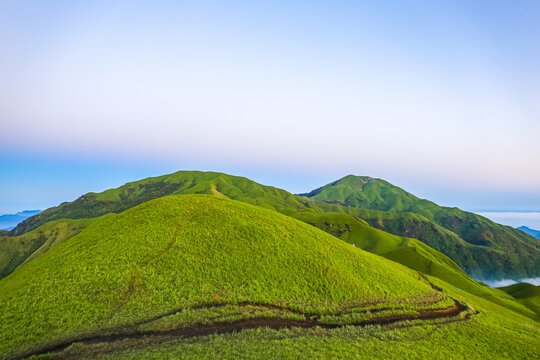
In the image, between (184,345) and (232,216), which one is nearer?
(184,345)

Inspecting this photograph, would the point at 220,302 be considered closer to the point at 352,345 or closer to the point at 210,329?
the point at 210,329

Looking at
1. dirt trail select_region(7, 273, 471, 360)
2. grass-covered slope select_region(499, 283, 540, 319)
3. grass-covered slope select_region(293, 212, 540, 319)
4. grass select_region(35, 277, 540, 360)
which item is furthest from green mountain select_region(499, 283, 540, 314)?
dirt trail select_region(7, 273, 471, 360)

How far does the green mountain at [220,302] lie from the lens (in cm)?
2444

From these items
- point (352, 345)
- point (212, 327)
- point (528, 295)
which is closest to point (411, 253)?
point (528, 295)

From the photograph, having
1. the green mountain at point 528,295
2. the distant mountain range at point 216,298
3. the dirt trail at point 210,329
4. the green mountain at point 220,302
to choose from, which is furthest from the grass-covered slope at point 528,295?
the dirt trail at point 210,329

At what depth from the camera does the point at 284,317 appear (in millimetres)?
30578

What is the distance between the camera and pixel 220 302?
31.6 meters

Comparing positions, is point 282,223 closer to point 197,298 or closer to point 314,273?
point 314,273

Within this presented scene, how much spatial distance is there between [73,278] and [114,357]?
17.4 meters

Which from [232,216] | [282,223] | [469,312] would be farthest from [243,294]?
[469,312]

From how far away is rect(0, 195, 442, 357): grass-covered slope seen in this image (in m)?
27.3

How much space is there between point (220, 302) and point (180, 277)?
7.59 meters

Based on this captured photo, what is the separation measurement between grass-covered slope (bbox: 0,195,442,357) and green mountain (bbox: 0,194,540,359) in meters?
0.17

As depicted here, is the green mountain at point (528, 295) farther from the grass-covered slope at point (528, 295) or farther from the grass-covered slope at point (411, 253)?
the grass-covered slope at point (411, 253)
